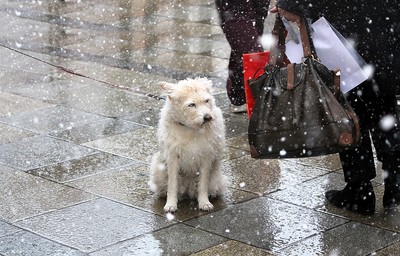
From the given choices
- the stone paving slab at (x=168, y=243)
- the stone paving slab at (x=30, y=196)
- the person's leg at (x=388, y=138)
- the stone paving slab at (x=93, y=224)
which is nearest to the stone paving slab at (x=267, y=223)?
the stone paving slab at (x=168, y=243)

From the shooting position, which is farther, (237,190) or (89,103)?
(89,103)

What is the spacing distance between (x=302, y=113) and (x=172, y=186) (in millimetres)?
1233

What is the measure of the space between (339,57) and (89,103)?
428 centimetres

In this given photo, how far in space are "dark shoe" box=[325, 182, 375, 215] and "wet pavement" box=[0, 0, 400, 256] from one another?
0.08 meters

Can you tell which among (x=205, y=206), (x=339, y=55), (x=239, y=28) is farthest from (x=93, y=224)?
(x=239, y=28)

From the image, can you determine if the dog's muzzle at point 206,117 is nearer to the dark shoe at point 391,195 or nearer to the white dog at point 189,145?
the white dog at point 189,145

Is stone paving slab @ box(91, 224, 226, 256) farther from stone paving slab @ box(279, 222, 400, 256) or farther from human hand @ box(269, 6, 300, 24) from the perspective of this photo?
human hand @ box(269, 6, 300, 24)

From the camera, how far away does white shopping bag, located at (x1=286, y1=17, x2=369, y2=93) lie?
5863 mm

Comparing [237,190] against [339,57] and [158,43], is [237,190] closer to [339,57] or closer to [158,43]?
[339,57]

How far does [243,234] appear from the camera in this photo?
6074 millimetres

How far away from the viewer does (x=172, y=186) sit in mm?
6504

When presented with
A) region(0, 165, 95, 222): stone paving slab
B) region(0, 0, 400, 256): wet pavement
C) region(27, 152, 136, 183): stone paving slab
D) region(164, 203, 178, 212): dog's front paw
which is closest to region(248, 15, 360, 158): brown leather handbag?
region(0, 0, 400, 256): wet pavement

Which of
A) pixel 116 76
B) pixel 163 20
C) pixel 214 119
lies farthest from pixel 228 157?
pixel 163 20

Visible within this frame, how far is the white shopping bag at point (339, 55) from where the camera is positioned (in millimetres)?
5863
